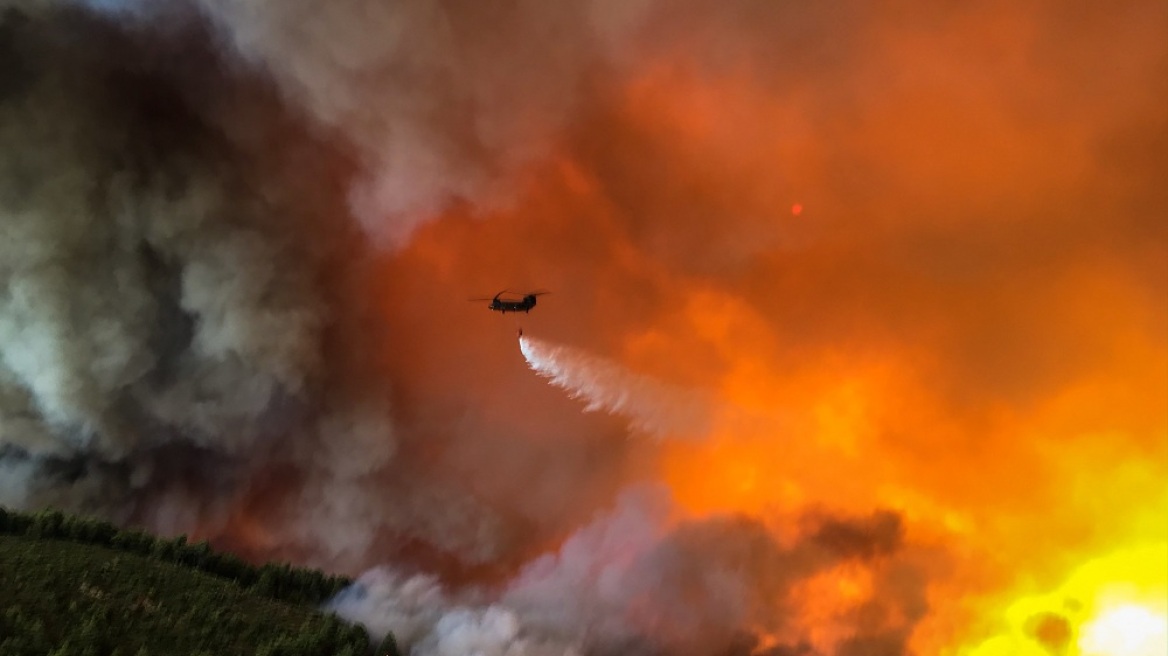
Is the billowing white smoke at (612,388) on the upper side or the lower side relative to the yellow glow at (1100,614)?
upper

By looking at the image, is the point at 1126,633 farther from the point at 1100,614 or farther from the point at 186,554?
the point at 186,554

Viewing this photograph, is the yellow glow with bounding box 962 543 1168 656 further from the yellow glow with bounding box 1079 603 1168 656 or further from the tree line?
the tree line

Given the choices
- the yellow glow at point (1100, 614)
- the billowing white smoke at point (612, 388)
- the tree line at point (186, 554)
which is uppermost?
the billowing white smoke at point (612, 388)

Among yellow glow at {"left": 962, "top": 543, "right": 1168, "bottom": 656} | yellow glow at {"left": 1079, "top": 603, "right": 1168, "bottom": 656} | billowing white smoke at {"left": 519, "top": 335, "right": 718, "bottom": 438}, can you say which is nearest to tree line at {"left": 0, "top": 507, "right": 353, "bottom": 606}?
billowing white smoke at {"left": 519, "top": 335, "right": 718, "bottom": 438}

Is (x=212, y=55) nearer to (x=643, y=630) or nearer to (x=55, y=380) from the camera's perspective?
(x=55, y=380)

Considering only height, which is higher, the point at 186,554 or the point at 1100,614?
the point at 1100,614

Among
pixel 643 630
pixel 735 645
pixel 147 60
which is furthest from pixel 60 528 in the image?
pixel 735 645

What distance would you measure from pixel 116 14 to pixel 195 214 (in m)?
6.16

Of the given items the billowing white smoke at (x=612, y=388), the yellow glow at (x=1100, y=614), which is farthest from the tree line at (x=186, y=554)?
the yellow glow at (x=1100, y=614)

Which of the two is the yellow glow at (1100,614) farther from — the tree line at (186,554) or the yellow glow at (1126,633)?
the tree line at (186,554)

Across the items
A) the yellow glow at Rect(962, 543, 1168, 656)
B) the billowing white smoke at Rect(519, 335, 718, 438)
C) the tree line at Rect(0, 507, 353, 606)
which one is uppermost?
the billowing white smoke at Rect(519, 335, 718, 438)

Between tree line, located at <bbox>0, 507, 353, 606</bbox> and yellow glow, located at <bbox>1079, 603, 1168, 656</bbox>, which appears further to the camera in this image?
yellow glow, located at <bbox>1079, 603, 1168, 656</bbox>

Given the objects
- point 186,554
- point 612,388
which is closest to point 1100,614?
point 612,388

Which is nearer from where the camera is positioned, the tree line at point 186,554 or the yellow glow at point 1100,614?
the tree line at point 186,554
